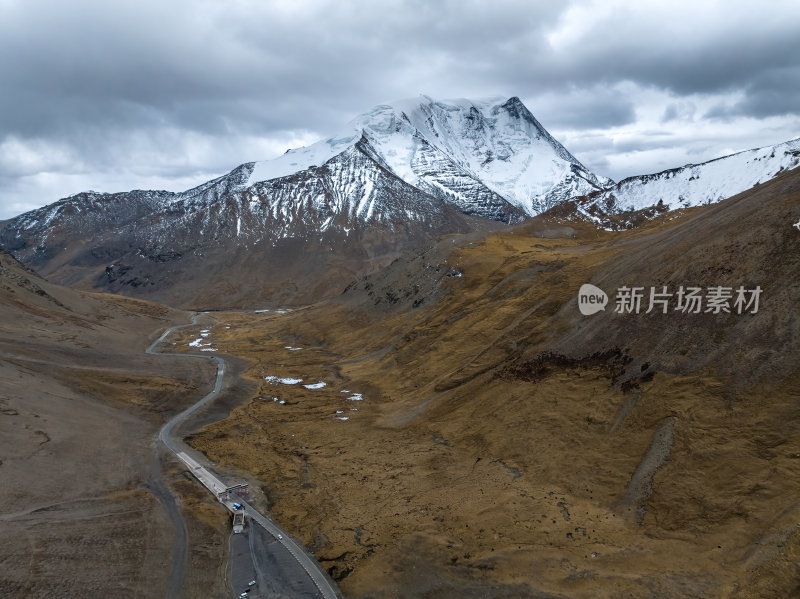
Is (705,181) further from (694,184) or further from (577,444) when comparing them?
(577,444)

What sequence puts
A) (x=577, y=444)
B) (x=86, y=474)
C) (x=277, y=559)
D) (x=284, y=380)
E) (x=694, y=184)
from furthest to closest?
(x=694, y=184)
(x=284, y=380)
(x=86, y=474)
(x=577, y=444)
(x=277, y=559)

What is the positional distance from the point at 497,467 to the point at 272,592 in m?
17.3

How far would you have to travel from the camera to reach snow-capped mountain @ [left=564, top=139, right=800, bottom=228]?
149 metres

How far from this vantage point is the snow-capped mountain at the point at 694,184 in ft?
489

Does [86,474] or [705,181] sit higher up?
[705,181]

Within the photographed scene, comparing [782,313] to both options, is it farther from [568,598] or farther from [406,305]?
[406,305]

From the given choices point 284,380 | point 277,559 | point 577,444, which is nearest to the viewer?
point 277,559

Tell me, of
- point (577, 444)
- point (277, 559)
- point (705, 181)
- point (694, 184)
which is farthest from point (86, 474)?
point (705, 181)

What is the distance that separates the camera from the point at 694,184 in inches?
6506

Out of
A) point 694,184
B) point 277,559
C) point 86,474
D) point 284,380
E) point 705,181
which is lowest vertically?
point 277,559

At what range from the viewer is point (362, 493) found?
36.5 meters

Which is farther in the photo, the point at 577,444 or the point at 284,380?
the point at 284,380

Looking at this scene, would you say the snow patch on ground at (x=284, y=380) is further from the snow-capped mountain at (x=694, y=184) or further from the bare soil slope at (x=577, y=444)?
the snow-capped mountain at (x=694, y=184)

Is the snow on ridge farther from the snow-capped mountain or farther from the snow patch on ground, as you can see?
the snow patch on ground
